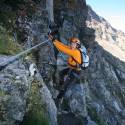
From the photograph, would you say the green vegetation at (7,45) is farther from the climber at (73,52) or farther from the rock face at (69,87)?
the climber at (73,52)

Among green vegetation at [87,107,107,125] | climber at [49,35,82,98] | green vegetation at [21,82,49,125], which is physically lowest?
green vegetation at [87,107,107,125]

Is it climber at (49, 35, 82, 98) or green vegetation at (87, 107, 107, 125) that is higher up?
climber at (49, 35, 82, 98)

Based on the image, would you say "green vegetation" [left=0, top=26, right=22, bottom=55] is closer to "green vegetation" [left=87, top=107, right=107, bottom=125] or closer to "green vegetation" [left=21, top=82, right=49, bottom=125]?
"green vegetation" [left=21, top=82, right=49, bottom=125]

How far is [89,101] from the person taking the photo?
2058 inches

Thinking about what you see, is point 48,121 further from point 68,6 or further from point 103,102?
point 103,102

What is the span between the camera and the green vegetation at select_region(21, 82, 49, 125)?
12.9 metres

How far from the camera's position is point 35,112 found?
13289 mm

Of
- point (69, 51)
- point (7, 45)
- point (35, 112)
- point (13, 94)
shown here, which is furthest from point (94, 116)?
point (13, 94)

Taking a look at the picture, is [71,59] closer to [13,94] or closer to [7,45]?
[7,45]

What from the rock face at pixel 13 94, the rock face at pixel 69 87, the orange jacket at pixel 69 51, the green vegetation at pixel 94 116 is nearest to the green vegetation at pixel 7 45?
the rock face at pixel 69 87

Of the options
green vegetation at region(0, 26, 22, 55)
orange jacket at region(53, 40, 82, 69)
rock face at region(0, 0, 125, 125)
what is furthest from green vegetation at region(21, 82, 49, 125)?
orange jacket at region(53, 40, 82, 69)

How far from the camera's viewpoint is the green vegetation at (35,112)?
12.9 m

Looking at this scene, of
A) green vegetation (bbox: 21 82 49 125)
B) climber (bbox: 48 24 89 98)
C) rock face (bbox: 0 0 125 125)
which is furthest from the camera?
climber (bbox: 48 24 89 98)

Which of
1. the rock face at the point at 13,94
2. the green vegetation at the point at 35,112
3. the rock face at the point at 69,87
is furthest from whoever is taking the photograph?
the green vegetation at the point at 35,112
